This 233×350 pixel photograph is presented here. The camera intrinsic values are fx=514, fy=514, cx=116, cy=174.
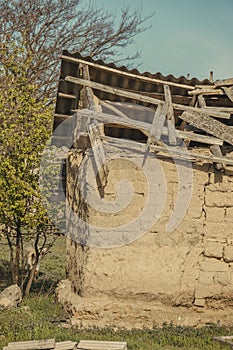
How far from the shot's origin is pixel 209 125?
25.8ft

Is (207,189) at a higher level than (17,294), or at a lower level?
higher

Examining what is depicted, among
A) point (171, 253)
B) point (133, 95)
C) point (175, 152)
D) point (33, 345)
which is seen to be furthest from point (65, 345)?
point (133, 95)

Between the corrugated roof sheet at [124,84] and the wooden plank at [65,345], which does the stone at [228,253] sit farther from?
the wooden plank at [65,345]

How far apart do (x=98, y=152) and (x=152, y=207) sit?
1.13 meters

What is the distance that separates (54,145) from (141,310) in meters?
4.40

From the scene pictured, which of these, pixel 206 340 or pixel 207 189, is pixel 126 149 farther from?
pixel 206 340

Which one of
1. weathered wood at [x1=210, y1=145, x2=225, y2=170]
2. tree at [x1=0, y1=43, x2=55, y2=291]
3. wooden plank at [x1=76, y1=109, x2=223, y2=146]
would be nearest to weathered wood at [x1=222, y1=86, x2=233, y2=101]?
wooden plank at [x1=76, y1=109, x2=223, y2=146]

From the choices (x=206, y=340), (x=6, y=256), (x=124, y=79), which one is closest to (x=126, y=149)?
(x=124, y=79)

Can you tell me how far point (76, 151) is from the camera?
335 inches

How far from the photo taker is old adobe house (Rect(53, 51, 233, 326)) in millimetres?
7383

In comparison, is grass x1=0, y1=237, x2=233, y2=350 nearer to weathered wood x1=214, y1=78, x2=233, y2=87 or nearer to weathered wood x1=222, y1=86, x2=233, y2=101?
weathered wood x1=222, y1=86, x2=233, y2=101

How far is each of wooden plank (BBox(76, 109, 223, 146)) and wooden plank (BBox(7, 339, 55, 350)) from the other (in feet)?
10.5

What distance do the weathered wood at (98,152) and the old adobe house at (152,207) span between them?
0.05ft

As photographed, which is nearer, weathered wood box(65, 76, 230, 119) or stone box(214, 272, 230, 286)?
stone box(214, 272, 230, 286)
